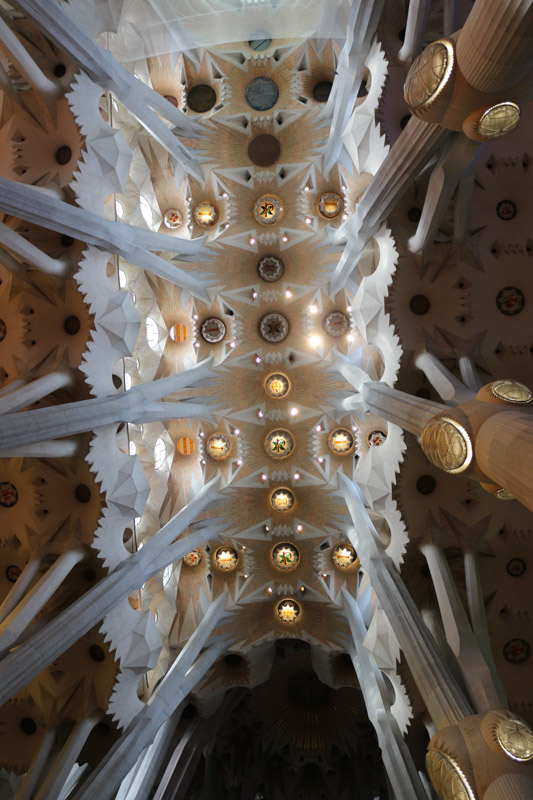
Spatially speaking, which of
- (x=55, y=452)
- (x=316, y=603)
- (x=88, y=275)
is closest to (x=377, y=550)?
(x=316, y=603)

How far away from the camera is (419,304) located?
10.2 m

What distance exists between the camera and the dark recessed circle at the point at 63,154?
955 cm

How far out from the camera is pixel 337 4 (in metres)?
10.4

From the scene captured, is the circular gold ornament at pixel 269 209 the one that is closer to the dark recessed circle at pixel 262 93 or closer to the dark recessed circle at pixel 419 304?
the dark recessed circle at pixel 262 93

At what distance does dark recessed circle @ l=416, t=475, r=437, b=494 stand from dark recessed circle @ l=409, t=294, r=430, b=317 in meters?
2.80

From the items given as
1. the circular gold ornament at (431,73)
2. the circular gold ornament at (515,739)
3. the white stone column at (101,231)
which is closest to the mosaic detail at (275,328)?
the white stone column at (101,231)

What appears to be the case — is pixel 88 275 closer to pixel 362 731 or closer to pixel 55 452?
pixel 55 452

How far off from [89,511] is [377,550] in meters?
5.32

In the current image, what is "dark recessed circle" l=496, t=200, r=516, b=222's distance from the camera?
9883 millimetres

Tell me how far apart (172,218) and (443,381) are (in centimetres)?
894

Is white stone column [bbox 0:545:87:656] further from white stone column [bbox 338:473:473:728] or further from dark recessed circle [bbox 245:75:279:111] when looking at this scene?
dark recessed circle [bbox 245:75:279:111]

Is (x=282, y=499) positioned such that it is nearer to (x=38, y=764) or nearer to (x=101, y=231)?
(x=38, y=764)

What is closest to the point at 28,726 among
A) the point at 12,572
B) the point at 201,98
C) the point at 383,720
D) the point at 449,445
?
the point at 12,572

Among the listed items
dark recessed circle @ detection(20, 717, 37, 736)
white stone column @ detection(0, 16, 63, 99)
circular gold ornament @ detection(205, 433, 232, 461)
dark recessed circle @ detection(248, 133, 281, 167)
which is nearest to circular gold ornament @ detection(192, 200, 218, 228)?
dark recessed circle @ detection(248, 133, 281, 167)
